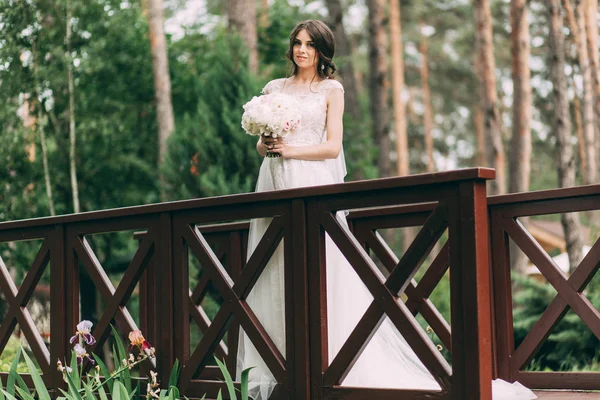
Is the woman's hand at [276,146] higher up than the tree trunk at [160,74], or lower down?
lower down

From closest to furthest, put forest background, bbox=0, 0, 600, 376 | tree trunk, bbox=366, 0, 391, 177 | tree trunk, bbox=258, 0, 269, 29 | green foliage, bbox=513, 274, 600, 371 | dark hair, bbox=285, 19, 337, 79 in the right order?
1. dark hair, bbox=285, 19, 337, 79
2. green foliage, bbox=513, 274, 600, 371
3. forest background, bbox=0, 0, 600, 376
4. tree trunk, bbox=258, 0, 269, 29
5. tree trunk, bbox=366, 0, 391, 177

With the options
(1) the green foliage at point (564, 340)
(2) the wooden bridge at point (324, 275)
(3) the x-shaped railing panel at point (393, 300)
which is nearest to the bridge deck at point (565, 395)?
(2) the wooden bridge at point (324, 275)

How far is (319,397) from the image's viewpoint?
164 inches

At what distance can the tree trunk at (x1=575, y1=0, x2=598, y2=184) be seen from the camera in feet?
47.8

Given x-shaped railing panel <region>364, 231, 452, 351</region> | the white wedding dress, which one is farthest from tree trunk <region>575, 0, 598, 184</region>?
the white wedding dress

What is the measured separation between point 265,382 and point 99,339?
1098 mm

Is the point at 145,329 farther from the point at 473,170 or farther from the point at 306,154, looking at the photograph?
the point at 473,170

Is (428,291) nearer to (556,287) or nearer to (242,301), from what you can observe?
(556,287)

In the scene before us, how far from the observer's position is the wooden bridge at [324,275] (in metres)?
3.70

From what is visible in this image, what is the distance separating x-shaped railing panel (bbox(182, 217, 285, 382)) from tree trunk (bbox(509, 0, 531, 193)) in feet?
35.4

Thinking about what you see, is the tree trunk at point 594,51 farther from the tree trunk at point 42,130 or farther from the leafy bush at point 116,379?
the leafy bush at point 116,379

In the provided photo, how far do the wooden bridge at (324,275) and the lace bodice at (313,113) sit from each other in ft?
2.67

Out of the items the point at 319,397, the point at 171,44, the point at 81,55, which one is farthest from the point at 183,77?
the point at 319,397

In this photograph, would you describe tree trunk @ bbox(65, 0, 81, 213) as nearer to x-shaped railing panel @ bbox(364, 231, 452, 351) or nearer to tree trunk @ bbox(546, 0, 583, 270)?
tree trunk @ bbox(546, 0, 583, 270)
